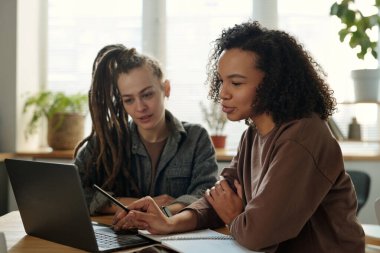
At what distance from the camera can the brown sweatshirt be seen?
1235 millimetres

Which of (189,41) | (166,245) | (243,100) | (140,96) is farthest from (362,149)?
(166,245)

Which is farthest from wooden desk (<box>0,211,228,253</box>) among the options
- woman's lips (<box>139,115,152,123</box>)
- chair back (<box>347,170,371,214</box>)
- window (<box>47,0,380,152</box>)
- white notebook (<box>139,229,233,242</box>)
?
window (<box>47,0,380,152</box>)

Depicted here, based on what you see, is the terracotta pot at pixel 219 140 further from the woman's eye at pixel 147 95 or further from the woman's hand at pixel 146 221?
the woman's hand at pixel 146 221

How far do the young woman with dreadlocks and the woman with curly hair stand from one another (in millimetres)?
386

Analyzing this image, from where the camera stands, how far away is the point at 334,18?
3.75m

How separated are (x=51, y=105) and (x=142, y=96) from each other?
6.11 feet

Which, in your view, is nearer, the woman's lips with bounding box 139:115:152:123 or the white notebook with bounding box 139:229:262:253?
the white notebook with bounding box 139:229:262:253

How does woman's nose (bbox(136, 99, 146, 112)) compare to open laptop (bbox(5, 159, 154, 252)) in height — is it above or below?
above

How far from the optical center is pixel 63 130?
3.65m

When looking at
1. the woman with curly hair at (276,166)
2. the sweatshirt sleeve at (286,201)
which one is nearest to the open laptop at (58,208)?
the woman with curly hair at (276,166)

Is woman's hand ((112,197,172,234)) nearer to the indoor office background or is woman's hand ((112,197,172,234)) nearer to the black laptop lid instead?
the black laptop lid

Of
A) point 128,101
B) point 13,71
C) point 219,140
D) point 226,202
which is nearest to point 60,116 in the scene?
point 13,71

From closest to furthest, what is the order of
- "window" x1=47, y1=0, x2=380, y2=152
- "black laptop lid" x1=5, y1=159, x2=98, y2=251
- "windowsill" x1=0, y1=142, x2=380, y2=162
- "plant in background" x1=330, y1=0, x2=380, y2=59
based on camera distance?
"black laptop lid" x1=5, y1=159, x2=98, y2=251 < "plant in background" x1=330, y1=0, x2=380, y2=59 < "windowsill" x1=0, y1=142, x2=380, y2=162 < "window" x1=47, y1=0, x2=380, y2=152

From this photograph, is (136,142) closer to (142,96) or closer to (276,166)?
(142,96)
